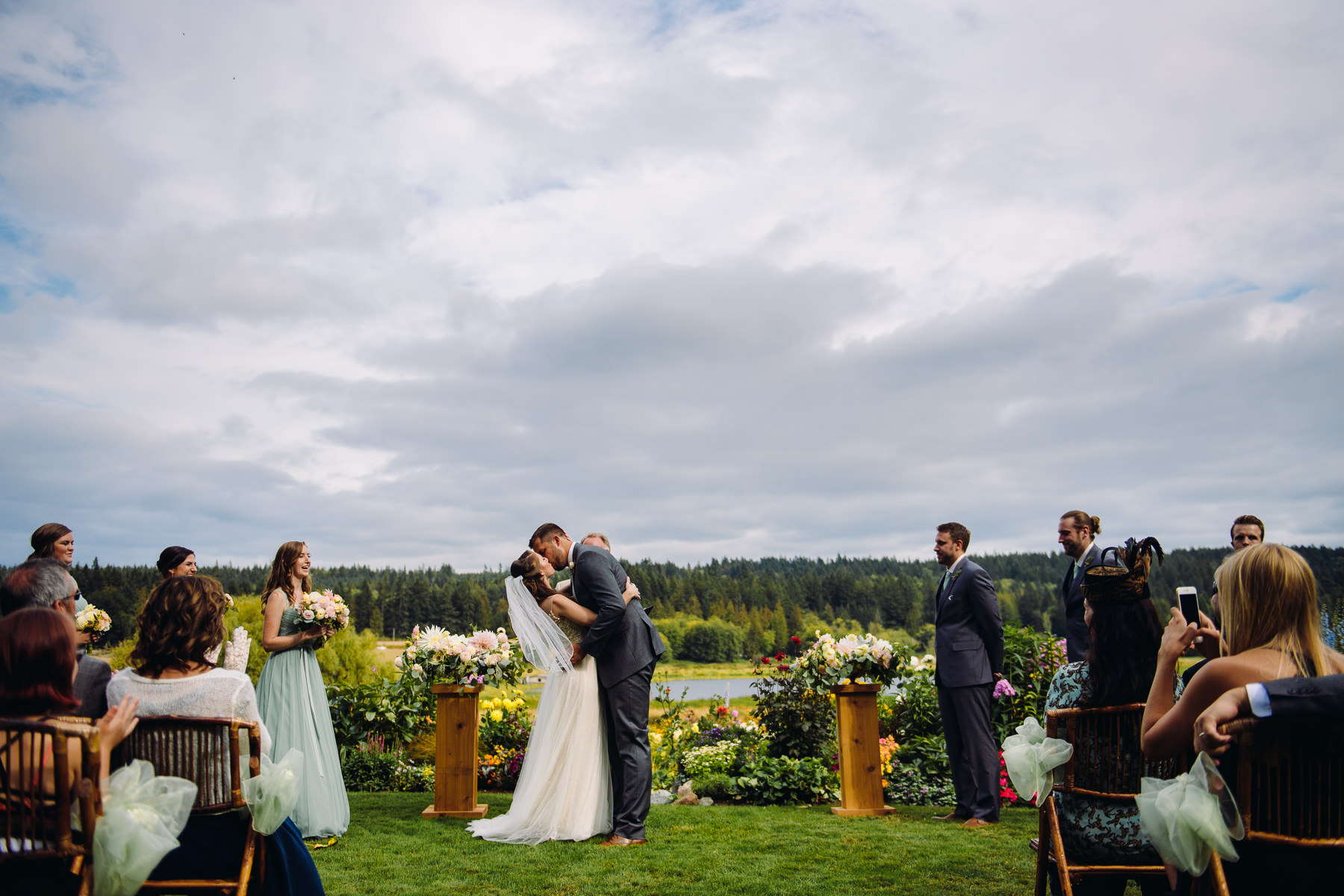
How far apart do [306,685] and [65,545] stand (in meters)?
1.93

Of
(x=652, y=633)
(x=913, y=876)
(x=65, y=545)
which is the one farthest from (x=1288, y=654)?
(x=65, y=545)

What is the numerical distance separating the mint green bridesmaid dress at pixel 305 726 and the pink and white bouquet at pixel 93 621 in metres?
1.10

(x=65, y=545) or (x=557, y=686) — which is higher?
(x=65, y=545)

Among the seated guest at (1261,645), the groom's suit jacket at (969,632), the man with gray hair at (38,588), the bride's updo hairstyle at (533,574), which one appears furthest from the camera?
the groom's suit jacket at (969,632)

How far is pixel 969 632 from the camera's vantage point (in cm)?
760

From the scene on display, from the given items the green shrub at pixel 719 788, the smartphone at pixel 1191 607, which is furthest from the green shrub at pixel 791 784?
the smartphone at pixel 1191 607

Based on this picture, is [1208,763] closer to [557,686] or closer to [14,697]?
[14,697]

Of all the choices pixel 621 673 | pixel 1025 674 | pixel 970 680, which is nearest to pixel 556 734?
pixel 621 673

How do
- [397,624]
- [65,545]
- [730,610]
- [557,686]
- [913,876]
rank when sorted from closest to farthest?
[913,876] < [65,545] < [557,686] < [397,624] < [730,610]

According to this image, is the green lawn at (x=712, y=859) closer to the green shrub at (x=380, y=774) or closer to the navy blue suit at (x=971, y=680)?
the navy blue suit at (x=971, y=680)

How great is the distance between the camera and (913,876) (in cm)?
551

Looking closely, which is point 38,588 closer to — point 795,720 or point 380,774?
point 380,774

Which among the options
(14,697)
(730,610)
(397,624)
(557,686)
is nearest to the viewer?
(14,697)

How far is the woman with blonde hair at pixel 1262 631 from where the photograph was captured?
2.71m
